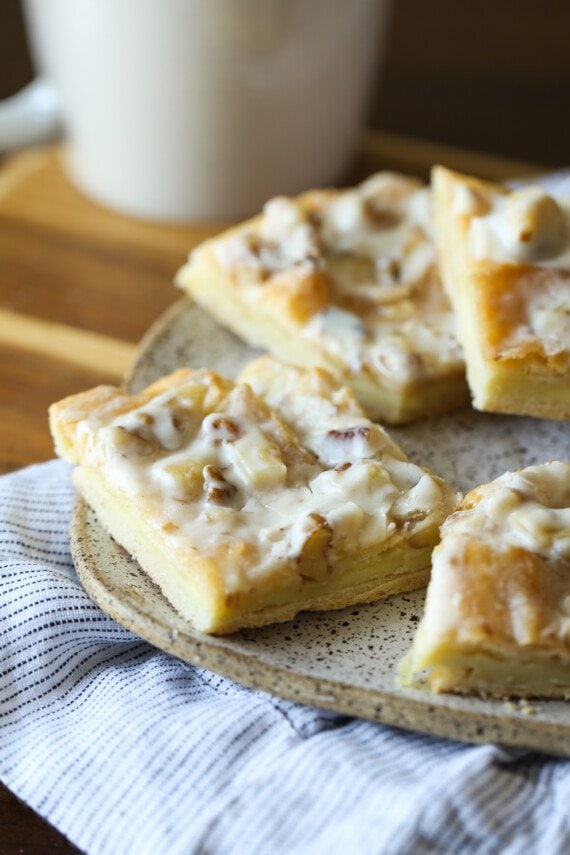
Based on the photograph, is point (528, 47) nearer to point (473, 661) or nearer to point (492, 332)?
point (492, 332)

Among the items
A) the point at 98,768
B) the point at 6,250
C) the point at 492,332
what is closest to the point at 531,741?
the point at 98,768

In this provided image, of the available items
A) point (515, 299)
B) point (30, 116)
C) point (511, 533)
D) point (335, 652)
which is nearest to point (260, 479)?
point (335, 652)

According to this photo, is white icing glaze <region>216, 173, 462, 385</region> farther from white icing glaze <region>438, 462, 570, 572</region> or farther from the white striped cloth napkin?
the white striped cloth napkin

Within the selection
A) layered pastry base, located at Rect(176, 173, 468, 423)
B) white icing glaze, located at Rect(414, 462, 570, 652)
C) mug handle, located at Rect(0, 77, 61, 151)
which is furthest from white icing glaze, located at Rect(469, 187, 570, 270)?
mug handle, located at Rect(0, 77, 61, 151)

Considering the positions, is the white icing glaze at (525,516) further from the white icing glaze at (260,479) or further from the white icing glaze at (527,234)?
the white icing glaze at (527,234)

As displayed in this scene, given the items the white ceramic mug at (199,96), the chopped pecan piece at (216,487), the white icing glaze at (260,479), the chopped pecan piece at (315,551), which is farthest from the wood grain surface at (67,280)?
the chopped pecan piece at (315,551)
